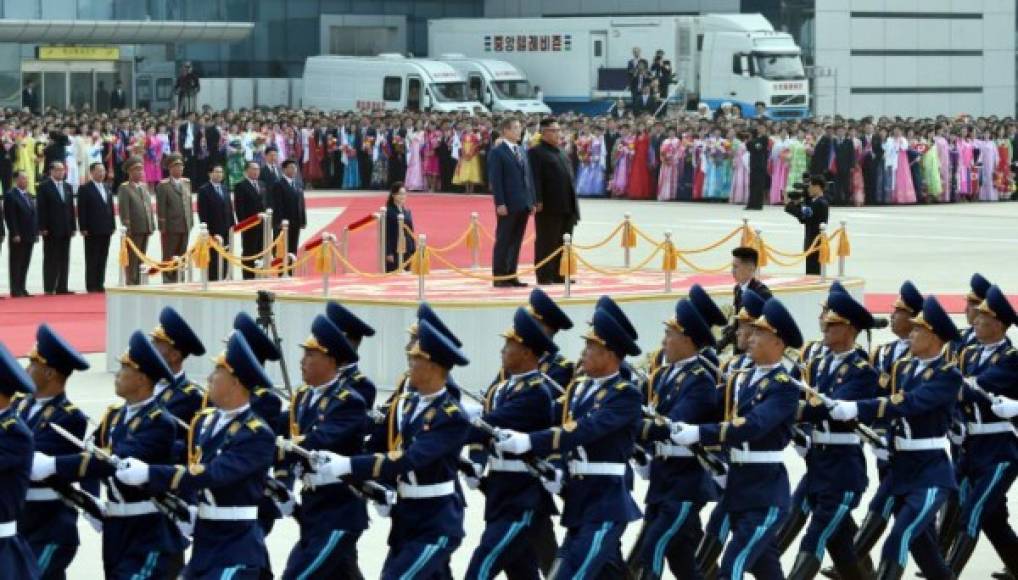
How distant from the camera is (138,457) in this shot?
32.2 feet

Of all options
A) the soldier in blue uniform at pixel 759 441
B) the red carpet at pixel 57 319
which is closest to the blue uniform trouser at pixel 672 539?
the soldier in blue uniform at pixel 759 441

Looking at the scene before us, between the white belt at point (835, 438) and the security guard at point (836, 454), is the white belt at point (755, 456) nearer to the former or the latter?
the security guard at point (836, 454)

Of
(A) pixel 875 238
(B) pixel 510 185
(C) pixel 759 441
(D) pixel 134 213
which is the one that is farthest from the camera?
(A) pixel 875 238

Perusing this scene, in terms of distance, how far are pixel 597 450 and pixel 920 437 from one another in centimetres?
184

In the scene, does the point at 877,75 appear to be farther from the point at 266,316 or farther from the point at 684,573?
the point at 684,573

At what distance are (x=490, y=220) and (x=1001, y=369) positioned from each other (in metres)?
23.3

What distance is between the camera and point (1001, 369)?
12.1m

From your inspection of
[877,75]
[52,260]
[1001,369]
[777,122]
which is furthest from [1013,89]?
[1001,369]

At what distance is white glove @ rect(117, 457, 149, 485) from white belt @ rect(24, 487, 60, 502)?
634 mm

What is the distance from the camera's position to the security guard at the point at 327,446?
10.1 metres

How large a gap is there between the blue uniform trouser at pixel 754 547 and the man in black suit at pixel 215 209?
15.0 m

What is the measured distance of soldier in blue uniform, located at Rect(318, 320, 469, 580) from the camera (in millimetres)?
9898

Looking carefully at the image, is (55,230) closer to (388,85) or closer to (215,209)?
(215,209)

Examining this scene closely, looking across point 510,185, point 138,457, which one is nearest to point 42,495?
point 138,457
